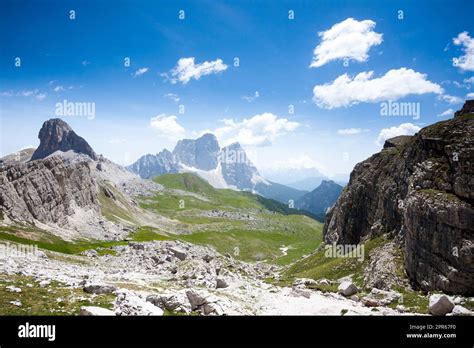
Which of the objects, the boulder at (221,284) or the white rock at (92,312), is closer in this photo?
the white rock at (92,312)

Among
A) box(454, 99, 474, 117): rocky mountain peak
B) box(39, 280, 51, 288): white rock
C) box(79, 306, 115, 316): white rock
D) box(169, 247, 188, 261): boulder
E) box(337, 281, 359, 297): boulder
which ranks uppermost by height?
box(454, 99, 474, 117): rocky mountain peak

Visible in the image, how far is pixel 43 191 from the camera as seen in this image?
391 ft

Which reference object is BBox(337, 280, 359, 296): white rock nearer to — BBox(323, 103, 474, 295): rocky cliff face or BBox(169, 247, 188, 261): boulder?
BBox(323, 103, 474, 295): rocky cliff face

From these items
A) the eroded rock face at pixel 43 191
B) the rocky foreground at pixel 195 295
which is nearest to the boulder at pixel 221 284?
the rocky foreground at pixel 195 295

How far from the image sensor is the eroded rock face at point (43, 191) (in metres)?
102

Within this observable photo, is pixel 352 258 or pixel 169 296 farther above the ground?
pixel 169 296

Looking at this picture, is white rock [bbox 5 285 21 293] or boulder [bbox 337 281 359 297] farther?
boulder [bbox 337 281 359 297]

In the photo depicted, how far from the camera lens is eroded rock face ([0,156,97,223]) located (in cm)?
10235

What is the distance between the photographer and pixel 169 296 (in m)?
34.3

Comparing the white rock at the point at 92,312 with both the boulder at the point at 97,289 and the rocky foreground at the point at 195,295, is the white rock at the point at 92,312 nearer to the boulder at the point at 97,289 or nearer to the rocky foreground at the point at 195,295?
the rocky foreground at the point at 195,295

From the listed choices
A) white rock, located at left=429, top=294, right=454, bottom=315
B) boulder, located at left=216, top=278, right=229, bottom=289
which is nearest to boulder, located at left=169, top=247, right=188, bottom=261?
boulder, located at left=216, top=278, right=229, bottom=289
